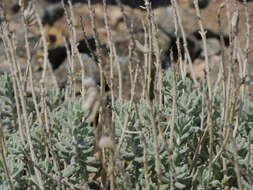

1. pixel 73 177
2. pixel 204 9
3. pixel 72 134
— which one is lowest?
pixel 73 177

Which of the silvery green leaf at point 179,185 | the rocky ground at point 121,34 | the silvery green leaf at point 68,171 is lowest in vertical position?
the silvery green leaf at point 179,185

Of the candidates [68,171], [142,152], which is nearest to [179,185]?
[142,152]

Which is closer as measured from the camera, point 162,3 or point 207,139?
point 207,139

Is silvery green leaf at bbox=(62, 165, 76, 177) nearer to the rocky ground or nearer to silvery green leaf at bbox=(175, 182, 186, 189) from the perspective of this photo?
silvery green leaf at bbox=(175, 182, 186, 189)

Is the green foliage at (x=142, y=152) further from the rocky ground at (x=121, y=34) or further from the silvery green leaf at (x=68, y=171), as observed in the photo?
the rocky ground at (x=121, y=34)

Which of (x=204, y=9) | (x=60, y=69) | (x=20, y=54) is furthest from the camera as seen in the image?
(x=204, y=9)

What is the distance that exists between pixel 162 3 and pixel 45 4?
1.84 meters

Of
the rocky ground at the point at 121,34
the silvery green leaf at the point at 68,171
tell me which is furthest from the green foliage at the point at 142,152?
the rocky ground at the point at 121,34

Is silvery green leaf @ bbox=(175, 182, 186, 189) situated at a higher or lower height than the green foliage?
lower

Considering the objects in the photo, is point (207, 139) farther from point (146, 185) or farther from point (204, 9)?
point (204, 9)

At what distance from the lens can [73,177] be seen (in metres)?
2.07

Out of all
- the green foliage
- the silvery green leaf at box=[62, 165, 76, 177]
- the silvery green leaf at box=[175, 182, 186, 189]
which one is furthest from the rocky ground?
the silvery green leaf at box=[175, 182, 186, 189]

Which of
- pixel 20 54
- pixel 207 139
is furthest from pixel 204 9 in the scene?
pixel 207 139

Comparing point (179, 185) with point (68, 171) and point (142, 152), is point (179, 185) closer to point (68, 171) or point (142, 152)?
point (142, 152)
